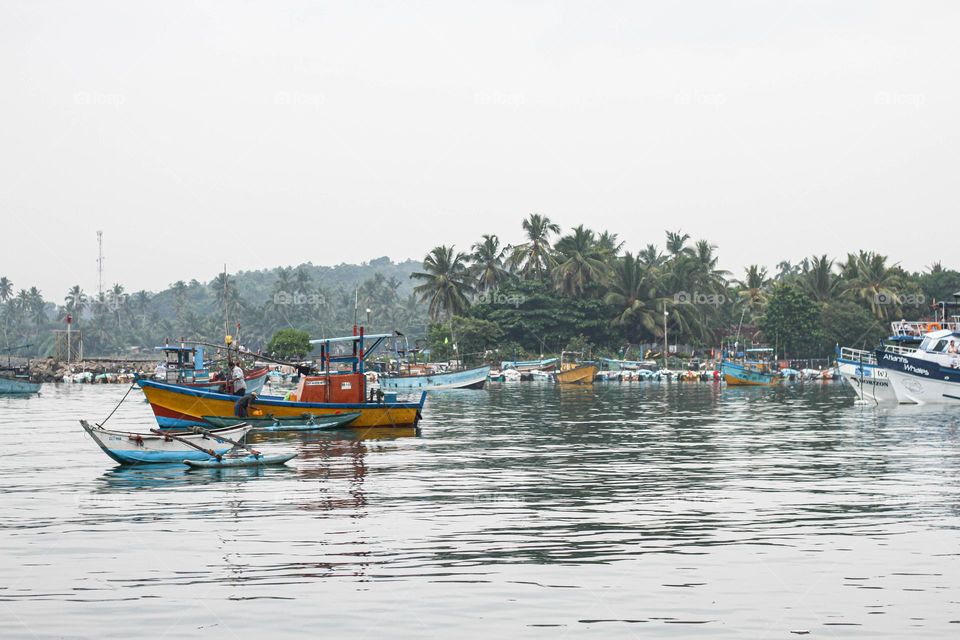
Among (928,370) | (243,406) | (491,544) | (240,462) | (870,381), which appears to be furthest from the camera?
(870,381)

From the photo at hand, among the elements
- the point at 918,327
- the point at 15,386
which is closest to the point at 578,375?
the point at 918,327

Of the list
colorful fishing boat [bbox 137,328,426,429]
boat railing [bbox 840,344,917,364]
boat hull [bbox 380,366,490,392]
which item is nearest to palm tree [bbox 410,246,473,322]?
boat hull [bbox 380,366,490,392]

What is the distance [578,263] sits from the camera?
135 m

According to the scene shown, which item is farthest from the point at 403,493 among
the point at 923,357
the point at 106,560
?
the point at 923,357

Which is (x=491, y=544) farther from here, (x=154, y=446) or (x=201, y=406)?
(x=201, y=406)

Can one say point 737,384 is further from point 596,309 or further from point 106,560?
point 106,560

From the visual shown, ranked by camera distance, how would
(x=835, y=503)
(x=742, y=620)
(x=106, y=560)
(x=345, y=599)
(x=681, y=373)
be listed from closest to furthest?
(x=742, y=620) → (x=345, y=599) → (x=106, y=560) → (x=835, y=503) → (x=681, y=373)

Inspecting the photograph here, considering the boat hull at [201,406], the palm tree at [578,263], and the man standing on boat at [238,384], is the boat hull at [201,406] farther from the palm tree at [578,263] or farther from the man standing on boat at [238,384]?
the palm tree at [578,263]

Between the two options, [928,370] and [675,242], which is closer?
[928,370]

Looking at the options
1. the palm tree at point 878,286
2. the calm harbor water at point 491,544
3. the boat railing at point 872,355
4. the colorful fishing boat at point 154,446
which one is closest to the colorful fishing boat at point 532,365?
the palm tree at point 878,286

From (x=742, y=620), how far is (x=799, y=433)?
3314 cm

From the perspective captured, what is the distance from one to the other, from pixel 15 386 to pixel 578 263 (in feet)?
220

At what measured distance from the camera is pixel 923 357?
65.0m

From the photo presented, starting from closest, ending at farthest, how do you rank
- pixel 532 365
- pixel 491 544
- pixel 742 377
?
pixel 491 544
pixel 742 377
pixel 532 365
